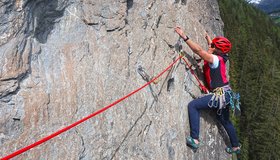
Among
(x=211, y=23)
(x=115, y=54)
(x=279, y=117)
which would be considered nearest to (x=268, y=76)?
(x=279, y=117)

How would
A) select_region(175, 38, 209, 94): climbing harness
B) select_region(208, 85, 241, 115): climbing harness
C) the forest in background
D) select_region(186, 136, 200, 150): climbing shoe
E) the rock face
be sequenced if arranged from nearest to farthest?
the rock face, select_region(186, 136, 200, 150): climbing shoe, select_region(208, 85, 241, 115): climbing harness, select_region(175, 38, 209, 94): climbing harness, the forest in background

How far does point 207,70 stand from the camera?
26.5ft

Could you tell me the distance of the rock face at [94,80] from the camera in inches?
192

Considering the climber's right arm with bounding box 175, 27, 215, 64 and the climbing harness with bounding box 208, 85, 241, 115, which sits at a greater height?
the climber's right arm with bounding box 175, 27, 215, 64

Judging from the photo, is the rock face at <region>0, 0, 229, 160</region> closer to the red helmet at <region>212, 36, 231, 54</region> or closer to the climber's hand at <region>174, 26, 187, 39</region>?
the climber's hand at <region>174, 26, 187, 39</region>

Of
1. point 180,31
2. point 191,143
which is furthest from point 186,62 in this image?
point 191,143

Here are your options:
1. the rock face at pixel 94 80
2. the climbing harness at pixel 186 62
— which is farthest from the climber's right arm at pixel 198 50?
the rock face at pixel 94 80

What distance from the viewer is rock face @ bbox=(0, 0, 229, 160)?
488 cm

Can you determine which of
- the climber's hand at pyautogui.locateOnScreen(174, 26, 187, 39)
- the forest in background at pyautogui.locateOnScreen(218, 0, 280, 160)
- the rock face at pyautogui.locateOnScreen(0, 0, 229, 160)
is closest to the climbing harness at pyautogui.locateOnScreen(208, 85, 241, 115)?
the rock face at pyautogui.locateOnScreen(0, 0, 229, 160)

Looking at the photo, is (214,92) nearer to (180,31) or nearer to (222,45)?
(222,45)

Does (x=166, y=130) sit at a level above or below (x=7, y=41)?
below

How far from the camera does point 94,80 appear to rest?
5855mm

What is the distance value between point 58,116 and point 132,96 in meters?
1.61

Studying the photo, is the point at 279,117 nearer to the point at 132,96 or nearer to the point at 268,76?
the point at 268,76
